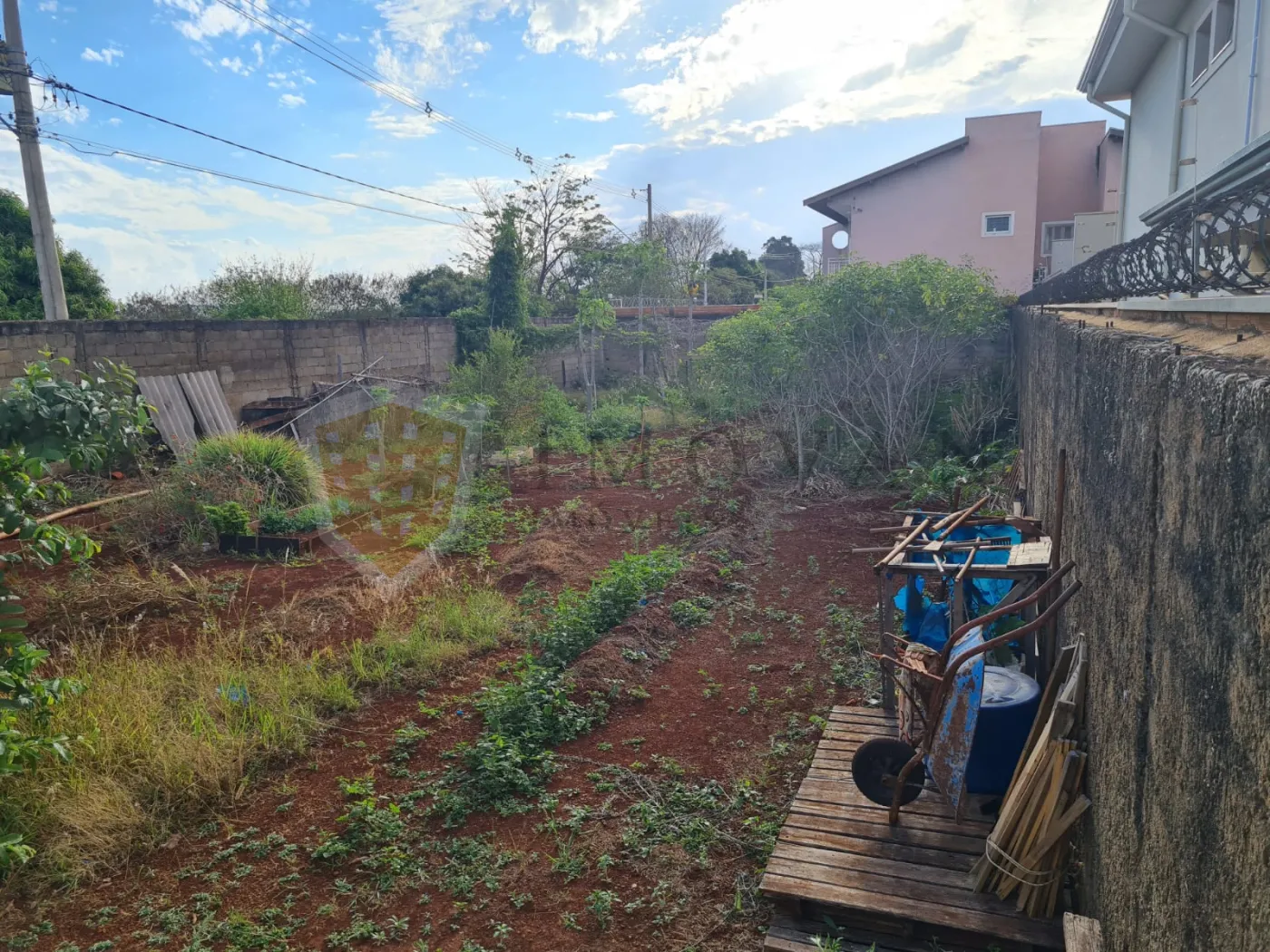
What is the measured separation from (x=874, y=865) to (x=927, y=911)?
0.29 meters

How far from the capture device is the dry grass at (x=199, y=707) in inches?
140

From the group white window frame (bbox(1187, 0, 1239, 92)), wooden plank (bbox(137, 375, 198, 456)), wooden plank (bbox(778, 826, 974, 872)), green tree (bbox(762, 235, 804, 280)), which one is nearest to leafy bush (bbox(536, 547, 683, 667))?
wooden plank (bbox(778, 826, 974, 872))

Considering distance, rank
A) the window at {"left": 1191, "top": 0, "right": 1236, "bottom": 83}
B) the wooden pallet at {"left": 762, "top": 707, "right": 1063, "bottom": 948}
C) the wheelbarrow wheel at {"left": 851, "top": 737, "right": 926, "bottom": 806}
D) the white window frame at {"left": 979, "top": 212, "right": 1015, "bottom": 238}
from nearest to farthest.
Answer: the wooden pallet at {"left": 762, "top": 707, "right": 1063, "bottom": 948} < the wheelbarrow wheel at {"left": 851, "top": 737, "right": 926, "bottom": 806} < the window at {"left": 1191, "top": 0, "right": 1236, "bottom": 83} < the white window frame at {"left": 979, "top": 212, "right": 1015, "bottom": 238}

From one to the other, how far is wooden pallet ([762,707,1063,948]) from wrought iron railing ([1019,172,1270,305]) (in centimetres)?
208

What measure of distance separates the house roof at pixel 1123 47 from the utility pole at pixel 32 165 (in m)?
12.2

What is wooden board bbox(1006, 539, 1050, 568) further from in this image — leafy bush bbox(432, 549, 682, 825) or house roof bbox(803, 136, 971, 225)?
house roof bbox(803, 136, 971, 225)

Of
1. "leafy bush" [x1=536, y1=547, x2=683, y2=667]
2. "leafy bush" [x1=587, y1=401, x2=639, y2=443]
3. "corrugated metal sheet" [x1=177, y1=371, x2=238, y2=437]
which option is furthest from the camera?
"leafy bush" [x1=587, y1=401, x2=639, y2=443]

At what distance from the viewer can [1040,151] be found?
16922 millimetres

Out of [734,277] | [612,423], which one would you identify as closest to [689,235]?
[734,277]

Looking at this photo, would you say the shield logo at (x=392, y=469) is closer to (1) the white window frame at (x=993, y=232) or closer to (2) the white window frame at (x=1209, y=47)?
(2) the white window frame at (x=1209, y=47)

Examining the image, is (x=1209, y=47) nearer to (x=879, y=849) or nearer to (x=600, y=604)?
(x=600, y=604)

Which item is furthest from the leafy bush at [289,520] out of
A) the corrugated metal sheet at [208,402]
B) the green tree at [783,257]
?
the green tree at [783,257]

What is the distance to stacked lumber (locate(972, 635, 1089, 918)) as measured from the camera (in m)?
2.54

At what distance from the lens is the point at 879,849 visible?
305 cm
